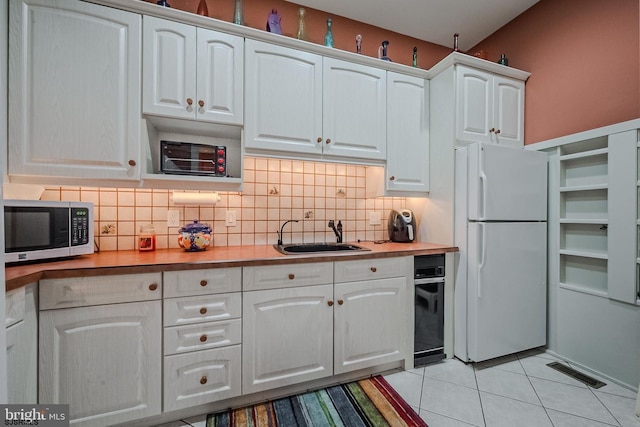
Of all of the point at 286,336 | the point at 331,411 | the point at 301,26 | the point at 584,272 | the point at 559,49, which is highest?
the point at 301,26

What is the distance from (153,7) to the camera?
5.23ft

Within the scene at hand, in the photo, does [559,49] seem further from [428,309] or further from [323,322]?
[323,322]

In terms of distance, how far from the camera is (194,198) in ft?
6.23


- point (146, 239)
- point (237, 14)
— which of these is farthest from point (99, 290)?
point (237, 14)

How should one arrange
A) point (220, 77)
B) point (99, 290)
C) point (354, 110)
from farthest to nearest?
point (354, 110) < point (220, 77) < point (99, 290)

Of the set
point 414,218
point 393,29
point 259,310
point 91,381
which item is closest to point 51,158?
point 91,381

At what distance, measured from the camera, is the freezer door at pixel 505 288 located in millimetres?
1962

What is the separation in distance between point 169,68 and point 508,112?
2.50 m

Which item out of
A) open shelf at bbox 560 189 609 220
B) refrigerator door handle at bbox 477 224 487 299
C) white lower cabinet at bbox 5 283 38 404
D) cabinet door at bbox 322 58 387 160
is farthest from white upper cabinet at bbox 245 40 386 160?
open shelf at bbox 560 189 609 220

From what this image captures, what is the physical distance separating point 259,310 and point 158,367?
0.55 metres

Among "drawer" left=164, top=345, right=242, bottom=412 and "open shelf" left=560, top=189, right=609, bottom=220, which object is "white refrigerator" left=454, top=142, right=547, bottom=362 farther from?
"drawer" left=164, top=345, right=242, bottom=412

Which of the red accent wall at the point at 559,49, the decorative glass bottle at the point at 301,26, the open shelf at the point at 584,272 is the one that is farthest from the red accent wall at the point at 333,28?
the open shelf at the point at 584,272

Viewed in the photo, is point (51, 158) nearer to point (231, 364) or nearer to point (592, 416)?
point (231, 364)

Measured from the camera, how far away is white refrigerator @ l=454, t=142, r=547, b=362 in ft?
6.42
